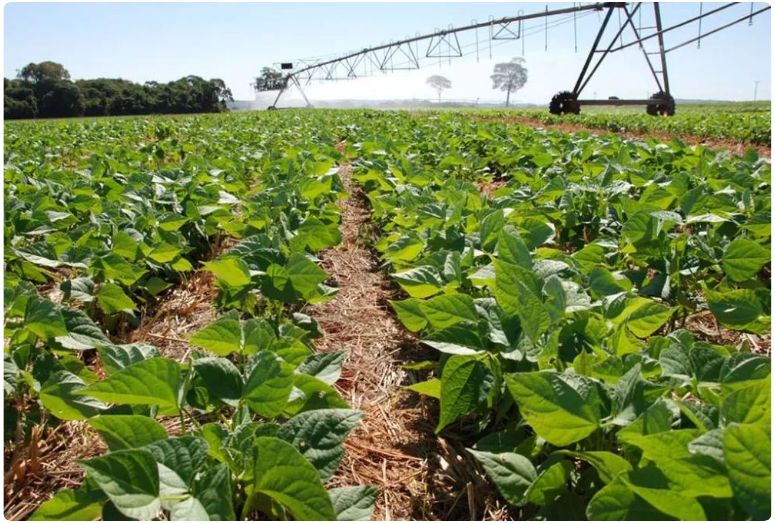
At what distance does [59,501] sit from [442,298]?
43.5 inches

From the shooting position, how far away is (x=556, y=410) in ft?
3.70

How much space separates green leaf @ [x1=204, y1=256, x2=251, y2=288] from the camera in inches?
73.3

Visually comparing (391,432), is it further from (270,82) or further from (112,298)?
(270,82)

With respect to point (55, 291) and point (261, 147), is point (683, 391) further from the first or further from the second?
point (261, 147)

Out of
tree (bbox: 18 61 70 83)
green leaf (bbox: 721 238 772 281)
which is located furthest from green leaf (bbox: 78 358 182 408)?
tree (bbox: 18 61 70 83)

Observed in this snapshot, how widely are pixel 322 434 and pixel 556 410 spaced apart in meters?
0.54

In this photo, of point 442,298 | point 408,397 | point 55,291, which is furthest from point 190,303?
point 442,298

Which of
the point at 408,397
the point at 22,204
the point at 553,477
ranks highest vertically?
the point at 22,204

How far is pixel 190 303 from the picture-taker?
276cm

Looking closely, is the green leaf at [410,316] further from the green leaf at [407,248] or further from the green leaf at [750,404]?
the green leaf at [750,404]

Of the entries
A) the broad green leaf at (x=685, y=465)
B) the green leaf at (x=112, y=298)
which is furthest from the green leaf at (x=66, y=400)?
the broad green leaf at (x=685, y=465)

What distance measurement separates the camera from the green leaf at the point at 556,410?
1.12 metres

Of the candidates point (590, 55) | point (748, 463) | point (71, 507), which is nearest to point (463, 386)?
point (748, 463)

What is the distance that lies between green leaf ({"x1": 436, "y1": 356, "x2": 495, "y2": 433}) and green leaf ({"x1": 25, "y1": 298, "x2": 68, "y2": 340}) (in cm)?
119
